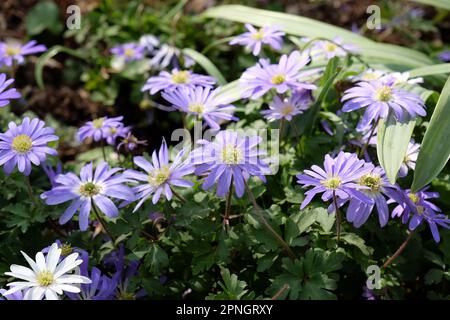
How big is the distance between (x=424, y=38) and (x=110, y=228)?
7.81 ft

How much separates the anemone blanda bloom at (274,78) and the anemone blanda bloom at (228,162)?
24 cm

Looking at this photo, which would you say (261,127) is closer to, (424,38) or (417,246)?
(417,246)

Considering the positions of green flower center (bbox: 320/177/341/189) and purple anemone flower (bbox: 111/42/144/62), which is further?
purple anemone flower (bbox: 111/42/144/62)

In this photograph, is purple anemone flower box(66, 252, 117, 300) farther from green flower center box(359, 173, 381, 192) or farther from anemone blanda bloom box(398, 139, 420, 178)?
anemone blanda bloom box(398, 139, 420, 178)

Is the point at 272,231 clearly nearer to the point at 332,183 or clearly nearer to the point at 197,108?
the point at 332,183

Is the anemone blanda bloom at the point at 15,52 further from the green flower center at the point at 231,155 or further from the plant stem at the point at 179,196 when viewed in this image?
the green flower center at the point at 231,155

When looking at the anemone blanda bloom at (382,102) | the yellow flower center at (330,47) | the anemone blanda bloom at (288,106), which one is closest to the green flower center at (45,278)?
the anemone blanda bloom at (288,106)

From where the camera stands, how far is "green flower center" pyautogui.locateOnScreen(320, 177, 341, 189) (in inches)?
54.6

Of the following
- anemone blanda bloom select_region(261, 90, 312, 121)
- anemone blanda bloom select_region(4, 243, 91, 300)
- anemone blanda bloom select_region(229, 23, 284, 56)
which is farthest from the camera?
anemone blanda bloom select_region(229, 23, 284, 56)

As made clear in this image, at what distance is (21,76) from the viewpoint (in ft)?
9.78

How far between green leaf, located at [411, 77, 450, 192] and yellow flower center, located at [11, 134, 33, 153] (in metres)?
0.94

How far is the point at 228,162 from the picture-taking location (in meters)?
1.44

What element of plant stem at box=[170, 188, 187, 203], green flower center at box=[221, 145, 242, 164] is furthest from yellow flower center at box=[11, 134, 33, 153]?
green flower center at box=[221, 145, 242, 164]
